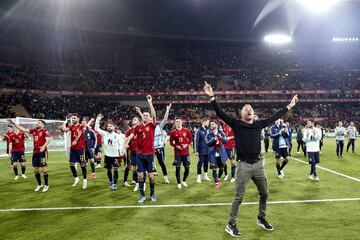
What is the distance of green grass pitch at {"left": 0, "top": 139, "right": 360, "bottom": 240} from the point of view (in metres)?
6.19

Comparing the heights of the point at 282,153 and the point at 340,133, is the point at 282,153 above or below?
below

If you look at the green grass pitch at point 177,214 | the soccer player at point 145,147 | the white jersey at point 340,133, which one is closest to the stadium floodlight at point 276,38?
the white jersey at point 340,133

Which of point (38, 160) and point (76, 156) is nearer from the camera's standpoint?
point (38, 160)

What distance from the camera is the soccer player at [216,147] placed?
10820mm

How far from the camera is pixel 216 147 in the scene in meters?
11.0

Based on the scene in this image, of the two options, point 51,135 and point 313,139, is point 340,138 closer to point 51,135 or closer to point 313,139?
point 313,139

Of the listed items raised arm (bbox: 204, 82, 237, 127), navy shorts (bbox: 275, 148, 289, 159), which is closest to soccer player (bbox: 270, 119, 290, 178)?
navy shorts (bbox: 275, 148, 289, 159)

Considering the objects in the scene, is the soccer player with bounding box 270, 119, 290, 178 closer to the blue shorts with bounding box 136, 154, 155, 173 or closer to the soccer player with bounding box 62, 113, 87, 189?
the blue shorts with bounding box 136, 154, 155, 173

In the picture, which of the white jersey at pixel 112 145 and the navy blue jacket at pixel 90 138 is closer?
the white jersey at pixel 112 145

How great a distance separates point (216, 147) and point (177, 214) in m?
3.90

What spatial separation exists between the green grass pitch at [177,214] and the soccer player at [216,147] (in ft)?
2.18

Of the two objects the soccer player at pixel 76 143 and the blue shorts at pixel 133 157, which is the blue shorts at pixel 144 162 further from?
the soccer player at pixel 76 143

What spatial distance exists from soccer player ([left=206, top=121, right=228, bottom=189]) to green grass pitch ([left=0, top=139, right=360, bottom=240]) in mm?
663

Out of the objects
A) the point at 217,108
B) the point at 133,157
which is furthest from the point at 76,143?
the point at 217,108
